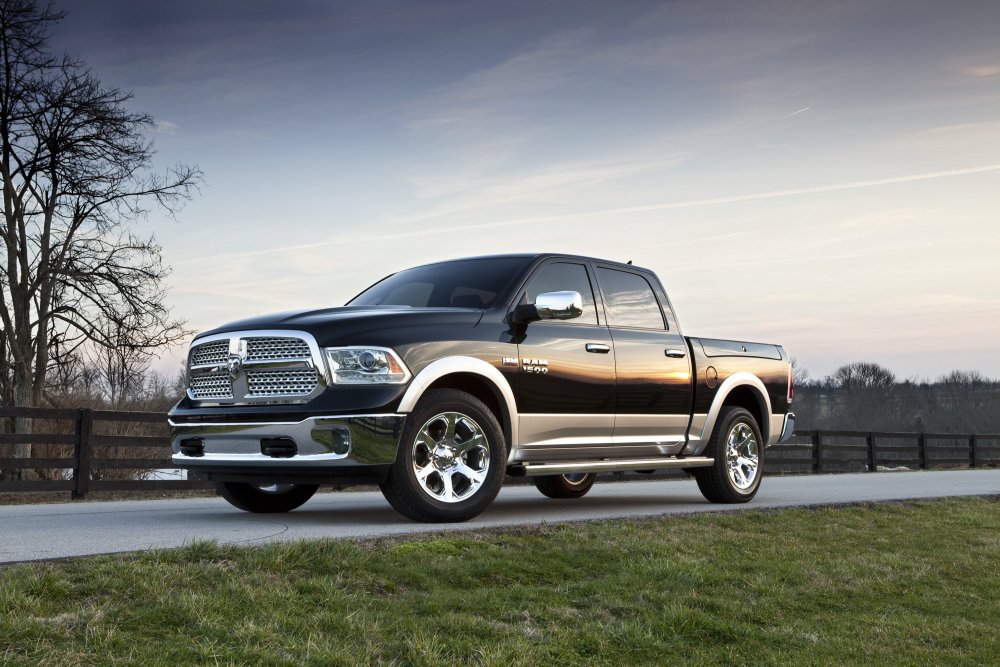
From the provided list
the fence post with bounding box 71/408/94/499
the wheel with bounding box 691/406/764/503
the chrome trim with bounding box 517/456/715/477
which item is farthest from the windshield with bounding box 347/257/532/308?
the fence post with bounding box 71/408/94/499

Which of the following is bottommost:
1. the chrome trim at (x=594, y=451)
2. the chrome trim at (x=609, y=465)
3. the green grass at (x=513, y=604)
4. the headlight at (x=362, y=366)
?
the green grass at (x=513, y=604)

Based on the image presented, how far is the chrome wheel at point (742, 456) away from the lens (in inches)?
431

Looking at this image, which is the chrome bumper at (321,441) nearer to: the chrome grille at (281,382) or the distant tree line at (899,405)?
the chrome grille at (281,382)

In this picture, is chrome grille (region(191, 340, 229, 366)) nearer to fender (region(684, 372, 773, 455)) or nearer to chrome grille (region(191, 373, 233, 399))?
chrome grille (region(191, 373, 233, 399))

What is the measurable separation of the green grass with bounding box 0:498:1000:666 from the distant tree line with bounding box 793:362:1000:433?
3717 inches

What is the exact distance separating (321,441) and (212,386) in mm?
1305

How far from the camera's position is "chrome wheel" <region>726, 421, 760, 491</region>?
35.9 ft

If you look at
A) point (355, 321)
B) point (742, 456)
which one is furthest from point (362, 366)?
point (742, 456)

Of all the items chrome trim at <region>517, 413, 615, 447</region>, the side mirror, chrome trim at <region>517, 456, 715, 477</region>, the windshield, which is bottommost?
chrome trim at <region>517, 456, 715, 477</region>

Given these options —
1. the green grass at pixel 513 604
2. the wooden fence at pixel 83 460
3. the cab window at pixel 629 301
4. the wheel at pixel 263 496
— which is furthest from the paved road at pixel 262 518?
the wooden fence at pixel 83 460

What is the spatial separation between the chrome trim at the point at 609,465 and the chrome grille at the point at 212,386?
2316 mm

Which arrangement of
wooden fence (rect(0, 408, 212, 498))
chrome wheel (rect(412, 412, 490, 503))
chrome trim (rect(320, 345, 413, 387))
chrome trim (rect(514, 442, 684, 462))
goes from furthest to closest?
wooden fence (rect(0, 408, 212, 498))
chrome trim (rect(514, 442, 684, 462))
chrome wheel (rect(412, 412, 490, 503))
chrome trim (rect(320, 345, 413, 387))

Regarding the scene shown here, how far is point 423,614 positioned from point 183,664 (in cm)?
137

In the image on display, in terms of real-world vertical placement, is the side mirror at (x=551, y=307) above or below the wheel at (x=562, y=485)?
above
